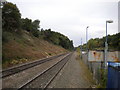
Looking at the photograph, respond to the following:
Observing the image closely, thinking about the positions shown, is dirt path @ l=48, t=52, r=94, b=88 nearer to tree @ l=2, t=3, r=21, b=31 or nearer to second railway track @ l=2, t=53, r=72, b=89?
second railway track @ l=2, t=53, r=72, b=89

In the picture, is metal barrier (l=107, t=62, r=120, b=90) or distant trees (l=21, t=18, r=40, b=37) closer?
metal barrier (l=107, t=62, r=120, b=90)

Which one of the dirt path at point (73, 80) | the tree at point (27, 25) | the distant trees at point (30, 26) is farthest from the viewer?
the distant trees at point (30, 26)

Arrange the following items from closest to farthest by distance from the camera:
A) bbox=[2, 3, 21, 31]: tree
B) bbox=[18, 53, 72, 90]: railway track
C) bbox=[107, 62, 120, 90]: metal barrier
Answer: bbox=[107, 62, 120, 90]: metal barrier, bbox=[18, 53, 72, 90]: railway track, bbox=[2, 3, 21, 31]: tree

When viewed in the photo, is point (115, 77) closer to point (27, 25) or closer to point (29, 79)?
point (29, 79)

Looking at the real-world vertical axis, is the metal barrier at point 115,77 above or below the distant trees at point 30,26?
below

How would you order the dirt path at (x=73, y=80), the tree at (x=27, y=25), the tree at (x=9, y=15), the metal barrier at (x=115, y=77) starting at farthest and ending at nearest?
the tree at (x=27, y=25) → the tree at (x=9, y=15) → the dirt path at (x=73, y=80) → the metal barrier at (x=115, y=77)

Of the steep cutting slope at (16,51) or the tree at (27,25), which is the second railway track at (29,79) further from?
the tree at (27,25)

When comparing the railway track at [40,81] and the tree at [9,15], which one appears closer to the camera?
the railway track at [40,81]

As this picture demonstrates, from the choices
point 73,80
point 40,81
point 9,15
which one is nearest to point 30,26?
point 9,15

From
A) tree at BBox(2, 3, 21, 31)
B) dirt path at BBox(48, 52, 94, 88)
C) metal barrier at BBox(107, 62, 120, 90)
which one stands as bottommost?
dirt path at BBox(48, 52, 94, 88)

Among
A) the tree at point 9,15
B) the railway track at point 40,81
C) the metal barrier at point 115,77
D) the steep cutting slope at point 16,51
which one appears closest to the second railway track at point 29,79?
the railway track at point 40,81

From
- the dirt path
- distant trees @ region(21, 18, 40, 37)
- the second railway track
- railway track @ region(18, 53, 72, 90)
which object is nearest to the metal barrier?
the dirt path

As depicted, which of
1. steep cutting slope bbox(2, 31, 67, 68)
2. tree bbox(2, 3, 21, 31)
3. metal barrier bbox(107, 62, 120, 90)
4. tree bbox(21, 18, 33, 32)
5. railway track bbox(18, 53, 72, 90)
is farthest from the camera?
tree bbox(21, 18, 33, 32)

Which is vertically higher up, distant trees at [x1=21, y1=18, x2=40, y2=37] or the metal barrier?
distant trees at [x1=21, y1=18, x2=40, y2=37]
